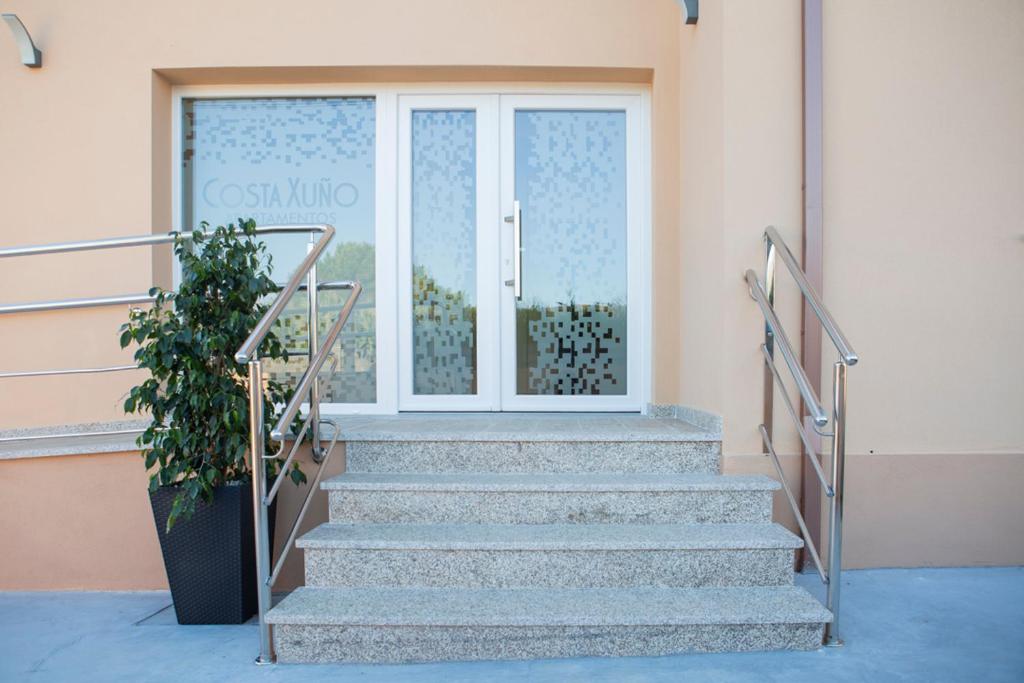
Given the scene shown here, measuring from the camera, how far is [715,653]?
2314 millimetres

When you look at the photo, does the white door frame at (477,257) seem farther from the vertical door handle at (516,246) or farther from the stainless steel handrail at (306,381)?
the stainless steel handrail at (306,381)

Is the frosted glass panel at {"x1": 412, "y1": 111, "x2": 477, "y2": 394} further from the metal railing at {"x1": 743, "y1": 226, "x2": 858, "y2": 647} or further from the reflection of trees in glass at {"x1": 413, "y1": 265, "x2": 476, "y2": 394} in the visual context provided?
the metal railing at {"x1": 743, "y1": 226, "x2": 858, "y2": 647}

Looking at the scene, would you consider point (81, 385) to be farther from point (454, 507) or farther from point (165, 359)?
point (454, 507)

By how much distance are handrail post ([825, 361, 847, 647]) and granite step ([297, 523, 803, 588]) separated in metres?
0.19

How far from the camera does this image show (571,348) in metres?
4.05

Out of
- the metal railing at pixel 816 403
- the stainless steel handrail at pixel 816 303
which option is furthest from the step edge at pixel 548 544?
the stainless steel handrail at pixel 816 303

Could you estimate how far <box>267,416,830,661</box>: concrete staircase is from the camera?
230cm

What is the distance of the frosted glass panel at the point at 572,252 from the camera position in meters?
4.04

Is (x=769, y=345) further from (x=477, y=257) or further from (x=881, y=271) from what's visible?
(x=477, y=257)

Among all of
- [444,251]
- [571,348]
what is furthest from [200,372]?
[571,348]

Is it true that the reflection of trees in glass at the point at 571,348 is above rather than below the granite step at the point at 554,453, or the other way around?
above

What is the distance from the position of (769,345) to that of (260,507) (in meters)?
2.15

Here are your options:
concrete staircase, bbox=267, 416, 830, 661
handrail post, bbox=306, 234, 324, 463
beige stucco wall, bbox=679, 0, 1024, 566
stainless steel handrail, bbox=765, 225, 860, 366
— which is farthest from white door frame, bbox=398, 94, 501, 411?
stainless steel handrail, bbox=765, 225, 860, 366

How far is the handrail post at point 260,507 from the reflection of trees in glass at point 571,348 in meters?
1.92
